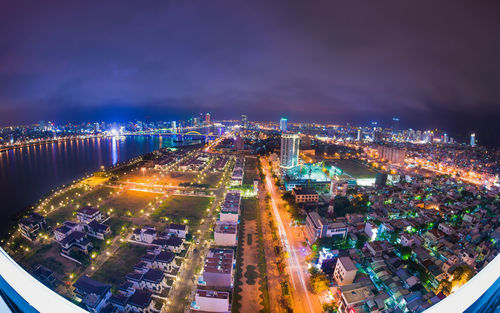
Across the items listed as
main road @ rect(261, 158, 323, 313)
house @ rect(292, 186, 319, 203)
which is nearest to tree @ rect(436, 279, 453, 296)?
main road @ rect(261, 158, 323, 313)

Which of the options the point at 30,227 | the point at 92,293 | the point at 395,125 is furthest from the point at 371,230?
the point at 395,125

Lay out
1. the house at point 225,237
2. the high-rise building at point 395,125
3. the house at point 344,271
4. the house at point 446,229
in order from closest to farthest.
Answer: the house at point 344,271 → the house at point 225,237 → the house at point 446,229 → the high-rise building at point 395,125

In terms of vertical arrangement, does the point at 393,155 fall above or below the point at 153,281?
above

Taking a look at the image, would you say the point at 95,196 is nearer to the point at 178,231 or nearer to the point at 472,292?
the point at 178,231

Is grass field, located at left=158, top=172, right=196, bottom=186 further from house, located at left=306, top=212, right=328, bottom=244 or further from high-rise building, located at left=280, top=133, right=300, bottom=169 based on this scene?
house, located at left=306, top=212, right=328, bottom=244

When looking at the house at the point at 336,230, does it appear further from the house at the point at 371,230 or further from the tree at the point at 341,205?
the tree at the point at 341,205

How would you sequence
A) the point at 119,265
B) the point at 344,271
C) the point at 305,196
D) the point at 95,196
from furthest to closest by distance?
the point at 95,196 → the point at 305,196 → the point at 119,265 → the point at 344,271

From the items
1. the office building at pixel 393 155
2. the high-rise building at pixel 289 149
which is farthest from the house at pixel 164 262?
the office building at pixel 393 155
